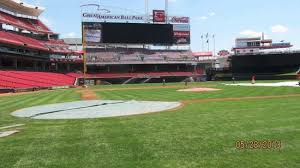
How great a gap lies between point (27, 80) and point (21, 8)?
31087mm

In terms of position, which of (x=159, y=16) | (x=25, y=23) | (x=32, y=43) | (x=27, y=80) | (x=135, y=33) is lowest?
(x=27, y=80)

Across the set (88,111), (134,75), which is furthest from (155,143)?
(134,75)

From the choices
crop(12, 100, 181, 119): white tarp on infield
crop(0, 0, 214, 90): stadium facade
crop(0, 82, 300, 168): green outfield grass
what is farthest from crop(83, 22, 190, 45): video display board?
crop(0, 82, 300, 168): green outfield grass

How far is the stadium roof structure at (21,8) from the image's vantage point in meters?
75.9

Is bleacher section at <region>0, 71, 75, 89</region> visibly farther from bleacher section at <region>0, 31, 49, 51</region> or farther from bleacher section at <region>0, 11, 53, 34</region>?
bleacher section at <region>0, 11, 53, 34</region>

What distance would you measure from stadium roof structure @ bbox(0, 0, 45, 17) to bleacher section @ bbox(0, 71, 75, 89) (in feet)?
65.6

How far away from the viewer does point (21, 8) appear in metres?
81.6

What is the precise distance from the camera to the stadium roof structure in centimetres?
7588

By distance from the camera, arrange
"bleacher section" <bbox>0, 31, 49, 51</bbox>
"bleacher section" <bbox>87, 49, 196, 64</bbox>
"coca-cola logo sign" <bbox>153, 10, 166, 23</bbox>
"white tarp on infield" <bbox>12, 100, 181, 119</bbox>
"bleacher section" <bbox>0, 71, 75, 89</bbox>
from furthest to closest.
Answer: "coca-cola logo sign" <bbox>153, 10, 166, 23</bbox> < "bleacher section" <bbox>87, 49, 196, 64</bbox> < "bleacher section" <bbox>0, 31, 49, 51</bbox> < "bleacher section" <bbox>0, 71, 75, 89</bbox> < "white tarp on infield" <bbox>12, 100, 181, 119</bbox>

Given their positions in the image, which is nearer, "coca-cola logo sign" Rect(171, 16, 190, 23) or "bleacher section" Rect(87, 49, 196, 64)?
"bleacher section" Rect(87, 49, 196, 64)

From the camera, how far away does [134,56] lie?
286ft

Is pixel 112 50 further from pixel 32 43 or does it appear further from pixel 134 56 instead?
pixel 32 43

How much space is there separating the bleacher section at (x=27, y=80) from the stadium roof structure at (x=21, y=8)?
65.6ft

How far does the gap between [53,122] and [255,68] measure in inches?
3004
